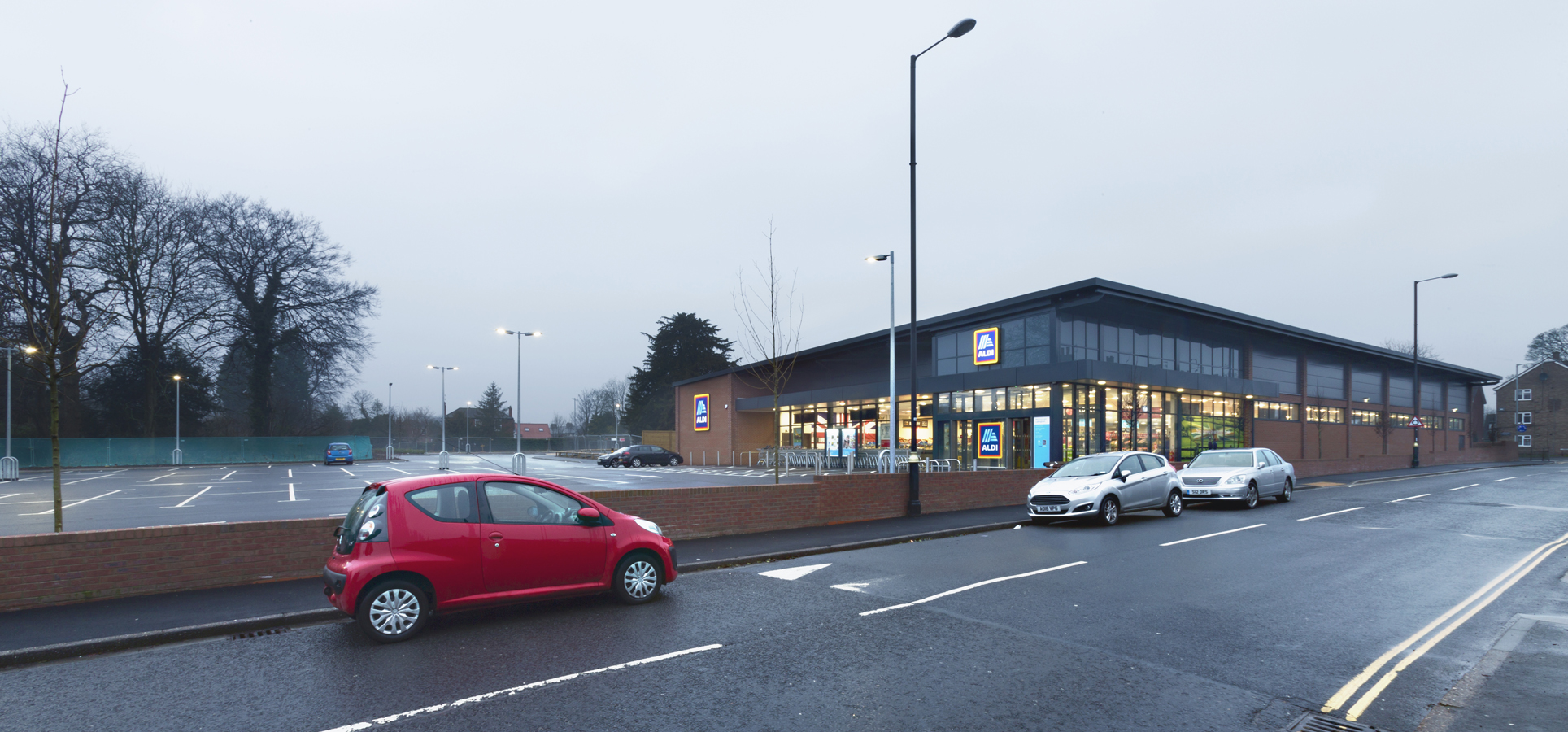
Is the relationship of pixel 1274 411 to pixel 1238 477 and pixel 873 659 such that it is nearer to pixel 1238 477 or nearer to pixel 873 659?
pixel 1238 477

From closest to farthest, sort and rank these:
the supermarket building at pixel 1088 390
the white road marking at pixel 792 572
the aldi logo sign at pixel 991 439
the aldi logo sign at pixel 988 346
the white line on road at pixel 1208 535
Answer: the white road marking at pixel 792 572, the white line on road at pixel 1208 535, the supermarket building at pixel 1088 390, the aldi logo sign at pixel 991 439, the aldi logo sign at pixel 988 346

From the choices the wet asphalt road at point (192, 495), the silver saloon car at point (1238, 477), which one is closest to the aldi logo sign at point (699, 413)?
the wet asphalt road at point (192, 495)

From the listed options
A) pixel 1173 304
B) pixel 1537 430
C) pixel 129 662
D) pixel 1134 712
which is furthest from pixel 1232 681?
pixel 1537 430

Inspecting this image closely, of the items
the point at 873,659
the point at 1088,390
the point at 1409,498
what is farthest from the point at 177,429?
the point at 1409,498

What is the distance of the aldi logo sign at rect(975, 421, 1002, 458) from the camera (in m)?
32.3

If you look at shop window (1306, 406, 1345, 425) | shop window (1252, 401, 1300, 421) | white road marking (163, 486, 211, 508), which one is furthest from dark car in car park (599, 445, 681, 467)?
shop window (1306, 406, 1345, 425)

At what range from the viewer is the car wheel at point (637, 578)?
767 centimetres

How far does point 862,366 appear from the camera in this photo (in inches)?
1793

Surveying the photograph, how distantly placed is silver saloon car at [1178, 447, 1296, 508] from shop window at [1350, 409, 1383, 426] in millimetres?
35500

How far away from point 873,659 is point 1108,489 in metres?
10.5

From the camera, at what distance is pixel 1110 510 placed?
14.9m

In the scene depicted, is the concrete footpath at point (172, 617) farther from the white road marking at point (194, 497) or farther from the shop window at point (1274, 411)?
the shop window at point (1274, 411)

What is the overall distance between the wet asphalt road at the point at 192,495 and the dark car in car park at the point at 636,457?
4.41 metres

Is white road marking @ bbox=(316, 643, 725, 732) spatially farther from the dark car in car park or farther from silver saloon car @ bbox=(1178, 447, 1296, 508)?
the dark car in car park
